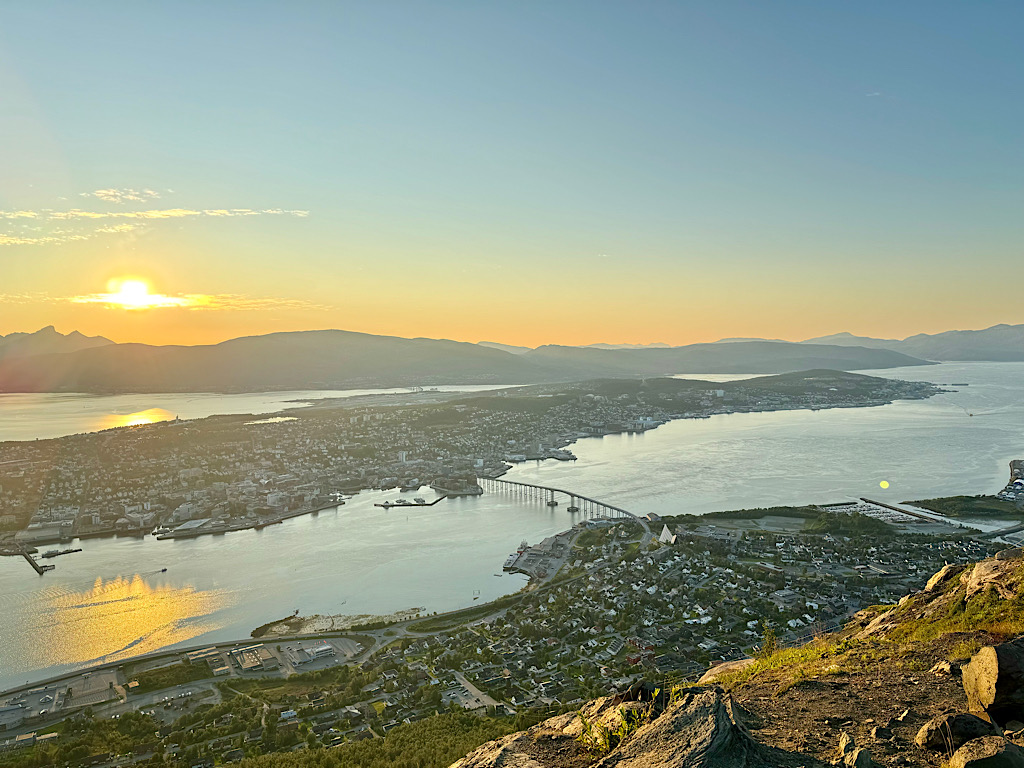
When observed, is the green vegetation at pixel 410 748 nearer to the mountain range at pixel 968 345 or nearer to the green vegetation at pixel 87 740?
the green vegetation at pixel 87 740

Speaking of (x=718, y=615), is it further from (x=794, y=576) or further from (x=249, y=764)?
(x=249, y=764)

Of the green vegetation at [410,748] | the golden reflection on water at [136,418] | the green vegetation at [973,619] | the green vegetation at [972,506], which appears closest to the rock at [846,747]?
the green vegetation at [973,619]

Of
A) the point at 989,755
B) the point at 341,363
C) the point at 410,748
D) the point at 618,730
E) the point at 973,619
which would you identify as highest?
the point at 341,363

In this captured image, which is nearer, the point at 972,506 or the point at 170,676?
the point at 170,676

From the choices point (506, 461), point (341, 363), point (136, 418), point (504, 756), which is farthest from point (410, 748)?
point (341, 363)

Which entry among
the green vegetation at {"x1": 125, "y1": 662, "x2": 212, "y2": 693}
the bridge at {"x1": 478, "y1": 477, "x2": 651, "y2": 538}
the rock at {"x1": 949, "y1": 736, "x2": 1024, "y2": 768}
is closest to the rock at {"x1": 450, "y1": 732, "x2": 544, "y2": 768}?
the rock at {"x1": 949, "y1": 736, "x2": 1024, "y2": 768}

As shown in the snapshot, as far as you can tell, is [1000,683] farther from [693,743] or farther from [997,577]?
[997,577]

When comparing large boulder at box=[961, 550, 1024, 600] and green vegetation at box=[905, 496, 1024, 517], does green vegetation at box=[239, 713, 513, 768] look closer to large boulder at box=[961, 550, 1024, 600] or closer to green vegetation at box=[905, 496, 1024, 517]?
large boulder at box=[961, 550, 1024, 600]
